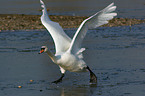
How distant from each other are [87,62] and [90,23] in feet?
6.46

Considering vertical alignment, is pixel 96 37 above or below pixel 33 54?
above

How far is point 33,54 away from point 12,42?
2355 millimetres

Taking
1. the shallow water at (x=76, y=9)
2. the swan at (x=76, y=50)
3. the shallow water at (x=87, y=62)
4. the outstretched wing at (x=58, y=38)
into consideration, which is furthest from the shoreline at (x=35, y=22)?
the swan at (x=76, y=50)

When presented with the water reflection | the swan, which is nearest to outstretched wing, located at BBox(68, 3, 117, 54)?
the swan

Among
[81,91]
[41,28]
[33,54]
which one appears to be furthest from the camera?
[41,28]

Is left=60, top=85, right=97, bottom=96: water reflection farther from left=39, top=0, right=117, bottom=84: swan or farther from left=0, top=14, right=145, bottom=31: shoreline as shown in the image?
left=0, top=14, right=145, bottom=31: shoreline

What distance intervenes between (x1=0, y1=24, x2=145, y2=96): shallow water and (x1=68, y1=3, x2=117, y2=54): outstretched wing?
0.76 metres

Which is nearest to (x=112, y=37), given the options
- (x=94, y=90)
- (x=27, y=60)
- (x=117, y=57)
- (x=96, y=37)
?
(x=96, y=37)

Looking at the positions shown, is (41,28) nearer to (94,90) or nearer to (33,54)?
(33,54)

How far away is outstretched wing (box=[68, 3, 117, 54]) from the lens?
842cm

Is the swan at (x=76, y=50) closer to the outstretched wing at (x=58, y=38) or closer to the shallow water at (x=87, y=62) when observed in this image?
the outstretched wing at (x=58, y=38)

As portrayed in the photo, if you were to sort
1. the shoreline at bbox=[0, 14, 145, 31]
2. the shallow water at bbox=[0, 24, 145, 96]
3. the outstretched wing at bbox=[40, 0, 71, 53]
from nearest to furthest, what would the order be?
the shallow water at bbox=[0, 24, 145, 96]
the outstretched wing at bbox=[40, 0, 71, 53]
the shoreline at bbox=[0, 14, 145, 31]

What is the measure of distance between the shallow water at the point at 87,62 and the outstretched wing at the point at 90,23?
0.76m

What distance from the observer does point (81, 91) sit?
788cm
